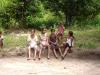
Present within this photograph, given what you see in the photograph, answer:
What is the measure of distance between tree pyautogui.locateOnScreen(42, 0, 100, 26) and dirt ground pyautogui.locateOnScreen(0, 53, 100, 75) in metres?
6.11

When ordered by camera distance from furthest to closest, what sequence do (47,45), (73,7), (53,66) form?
(73,7) → (47,45) → (53,66)

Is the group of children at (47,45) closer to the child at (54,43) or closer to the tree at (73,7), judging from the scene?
the child at (54,43)

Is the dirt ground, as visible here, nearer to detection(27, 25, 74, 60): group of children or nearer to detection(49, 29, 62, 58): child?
detection(27, 25, 74, 60): group of children

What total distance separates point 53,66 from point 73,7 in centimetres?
769

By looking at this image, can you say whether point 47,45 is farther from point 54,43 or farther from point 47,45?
point 54,43

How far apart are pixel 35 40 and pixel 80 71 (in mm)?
2437

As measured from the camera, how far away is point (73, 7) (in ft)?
60.4

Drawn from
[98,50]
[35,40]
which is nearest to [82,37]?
[98,50]

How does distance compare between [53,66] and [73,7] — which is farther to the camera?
[73,7]

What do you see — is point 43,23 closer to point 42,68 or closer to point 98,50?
point 98,50

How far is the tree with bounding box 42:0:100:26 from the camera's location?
720 inches

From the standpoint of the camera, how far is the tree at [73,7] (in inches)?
720

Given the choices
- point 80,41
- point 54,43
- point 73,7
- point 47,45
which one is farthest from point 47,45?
point 73,7

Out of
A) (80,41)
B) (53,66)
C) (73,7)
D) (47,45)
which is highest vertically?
(73,7)
